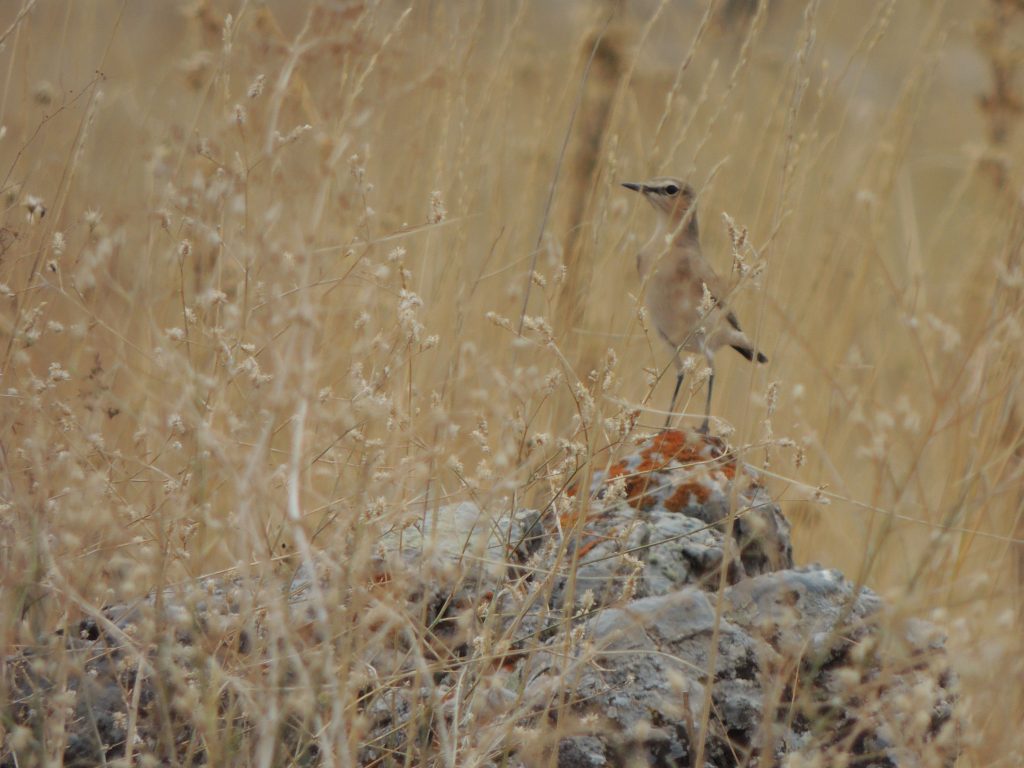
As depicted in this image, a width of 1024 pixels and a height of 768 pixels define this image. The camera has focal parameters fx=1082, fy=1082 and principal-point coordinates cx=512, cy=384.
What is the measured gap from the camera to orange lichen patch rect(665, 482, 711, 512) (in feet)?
9.28

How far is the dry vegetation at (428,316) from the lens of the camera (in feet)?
5.96

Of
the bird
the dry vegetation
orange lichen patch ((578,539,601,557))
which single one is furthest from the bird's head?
orange lichen patch ((578,539,601,557))

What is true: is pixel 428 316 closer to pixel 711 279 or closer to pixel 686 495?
pixel 686 495

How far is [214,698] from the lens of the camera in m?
1.51

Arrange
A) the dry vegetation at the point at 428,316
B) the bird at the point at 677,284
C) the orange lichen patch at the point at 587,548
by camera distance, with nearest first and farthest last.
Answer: the dry vegetation at the point at 428,316 → the orange lichen patch at the point at 587,548 → the bird at the point at 677,284

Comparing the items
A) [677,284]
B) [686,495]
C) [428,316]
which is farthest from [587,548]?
[677,284]

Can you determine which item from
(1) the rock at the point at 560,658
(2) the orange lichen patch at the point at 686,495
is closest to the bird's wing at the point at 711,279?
(2) the orange lichen patch at the point at 686,495

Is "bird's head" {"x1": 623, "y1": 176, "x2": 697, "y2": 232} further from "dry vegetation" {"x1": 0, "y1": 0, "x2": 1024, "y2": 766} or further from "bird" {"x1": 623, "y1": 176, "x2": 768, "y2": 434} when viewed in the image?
"dry vegetation" {"x1": 0, "y1": 0, "x2": 1024, "y2": 766}

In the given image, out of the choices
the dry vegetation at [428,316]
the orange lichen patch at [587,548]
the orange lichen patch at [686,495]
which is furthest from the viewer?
the orange lichen patch at [686,495]

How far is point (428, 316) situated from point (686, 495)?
1.03m

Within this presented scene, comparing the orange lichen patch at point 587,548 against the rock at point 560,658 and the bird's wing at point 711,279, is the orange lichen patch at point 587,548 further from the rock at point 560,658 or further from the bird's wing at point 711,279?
the bird's wing at point 711,279

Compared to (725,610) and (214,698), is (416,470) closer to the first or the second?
(214,698)

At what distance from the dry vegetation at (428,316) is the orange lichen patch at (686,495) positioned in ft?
0.71

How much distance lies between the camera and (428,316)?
3.38 meters
